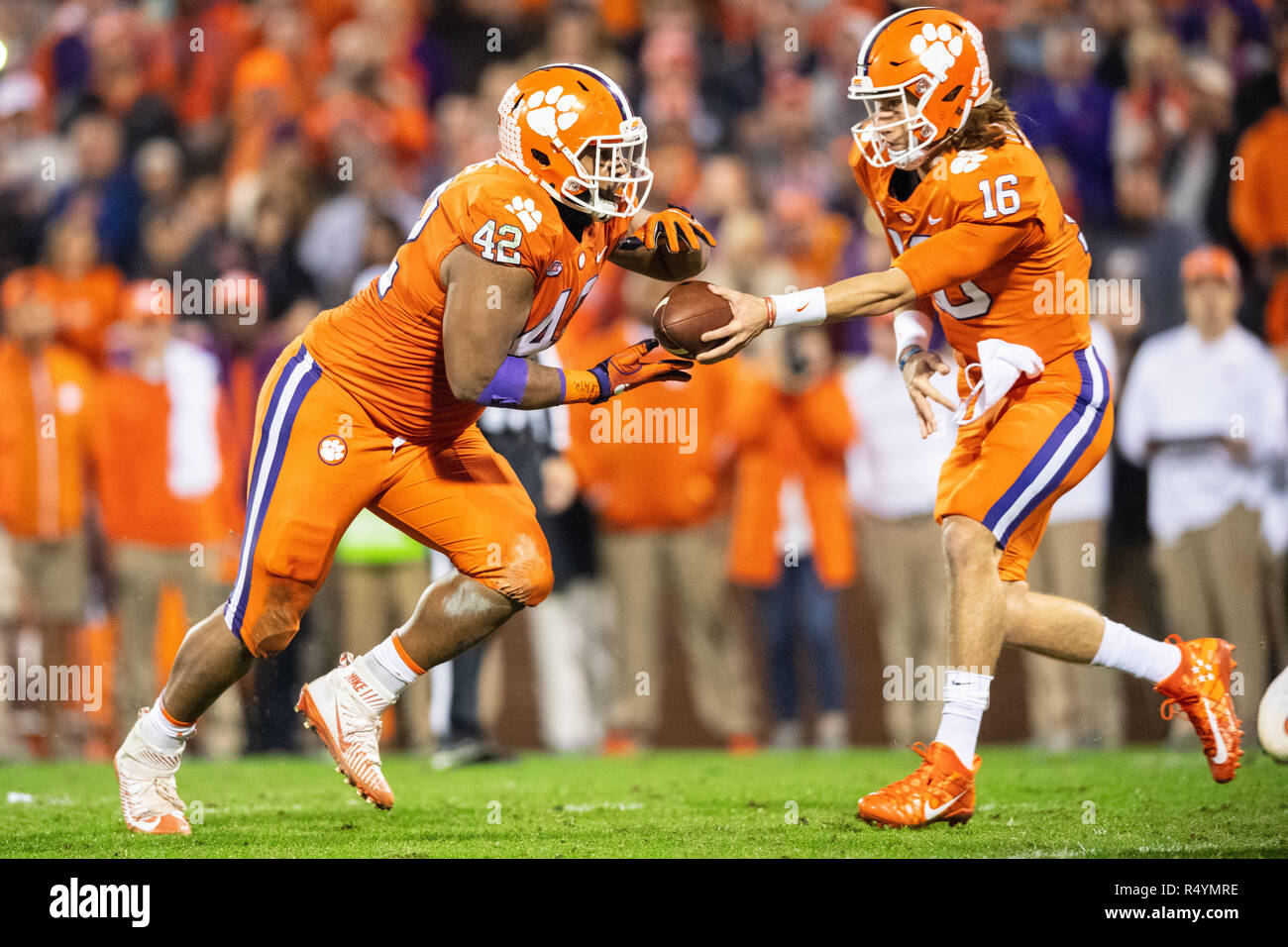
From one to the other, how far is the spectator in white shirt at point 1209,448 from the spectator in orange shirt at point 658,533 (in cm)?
184

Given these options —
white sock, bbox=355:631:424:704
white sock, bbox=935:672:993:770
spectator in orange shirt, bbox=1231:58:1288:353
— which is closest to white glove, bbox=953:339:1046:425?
white sock, bbox=935:672:993:770

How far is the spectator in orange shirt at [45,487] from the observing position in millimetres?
6449

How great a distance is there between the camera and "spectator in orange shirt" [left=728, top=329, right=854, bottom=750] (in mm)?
6316

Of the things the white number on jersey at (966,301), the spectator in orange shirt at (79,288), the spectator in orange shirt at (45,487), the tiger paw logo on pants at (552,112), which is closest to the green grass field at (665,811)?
the spectator in orange shirt at (45,487)

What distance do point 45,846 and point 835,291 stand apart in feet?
8.36

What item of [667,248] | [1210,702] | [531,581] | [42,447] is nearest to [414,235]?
[667,248]

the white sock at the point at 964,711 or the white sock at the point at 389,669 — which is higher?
the white sock at the point at 389,669

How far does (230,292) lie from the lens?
22.0 feet

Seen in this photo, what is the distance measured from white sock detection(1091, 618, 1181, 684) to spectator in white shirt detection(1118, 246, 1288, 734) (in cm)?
183

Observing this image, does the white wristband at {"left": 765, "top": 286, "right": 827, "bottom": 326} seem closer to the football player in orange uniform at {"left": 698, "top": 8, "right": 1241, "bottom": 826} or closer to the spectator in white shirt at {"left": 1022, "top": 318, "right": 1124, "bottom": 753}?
the football player in orange uniform at {"left": 698, "top": 8, "right": 1241, "bottom": 826}

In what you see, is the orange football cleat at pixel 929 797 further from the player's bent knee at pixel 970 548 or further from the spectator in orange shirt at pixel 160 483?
the spectator in orange shirt at pixel 160 483

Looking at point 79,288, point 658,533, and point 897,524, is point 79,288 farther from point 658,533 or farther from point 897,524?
point 897,524
